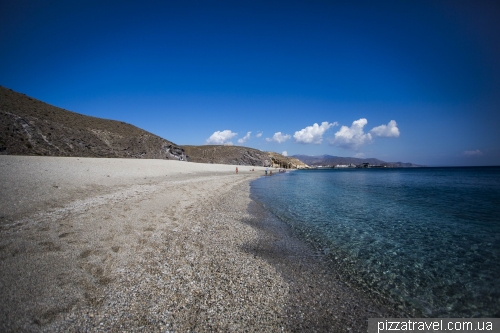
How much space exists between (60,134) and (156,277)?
54.2m

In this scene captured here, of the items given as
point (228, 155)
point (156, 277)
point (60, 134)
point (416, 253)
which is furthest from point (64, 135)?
point (228, 155)

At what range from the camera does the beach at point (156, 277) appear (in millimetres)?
3326

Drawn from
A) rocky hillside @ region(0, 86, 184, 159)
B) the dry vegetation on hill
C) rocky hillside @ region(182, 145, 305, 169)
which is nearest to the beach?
rocky hillside @ region(0, 86, 184, 159)

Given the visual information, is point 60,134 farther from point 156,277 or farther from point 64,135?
point 156,277

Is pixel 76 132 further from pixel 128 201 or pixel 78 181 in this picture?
pixel 128 201

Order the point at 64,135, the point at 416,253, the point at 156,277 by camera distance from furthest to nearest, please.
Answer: the point at 64,135, the point at 416,253, the point at 156,277

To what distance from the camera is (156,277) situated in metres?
4.53

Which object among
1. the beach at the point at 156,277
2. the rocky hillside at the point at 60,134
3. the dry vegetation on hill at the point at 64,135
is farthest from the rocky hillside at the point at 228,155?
the beach at the point at 156,277

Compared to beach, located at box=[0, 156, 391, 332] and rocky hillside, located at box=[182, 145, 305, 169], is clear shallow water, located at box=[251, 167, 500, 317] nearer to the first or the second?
beach, located at box=[0, 156, 391, 332]

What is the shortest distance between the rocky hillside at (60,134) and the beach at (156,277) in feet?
129

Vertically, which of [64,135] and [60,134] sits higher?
[60,134]

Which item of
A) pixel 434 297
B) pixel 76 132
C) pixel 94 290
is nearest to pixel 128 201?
pixel 94 290

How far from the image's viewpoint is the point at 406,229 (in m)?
9.58

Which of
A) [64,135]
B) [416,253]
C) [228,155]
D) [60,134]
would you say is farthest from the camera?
[228,155]
